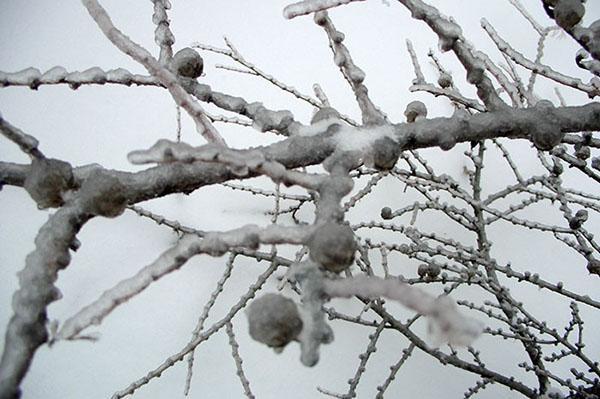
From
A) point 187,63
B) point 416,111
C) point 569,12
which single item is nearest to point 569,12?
point 569,12

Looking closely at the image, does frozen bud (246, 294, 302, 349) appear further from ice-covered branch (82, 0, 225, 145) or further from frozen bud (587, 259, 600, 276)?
frozen bud (587, 259, 600, 276)

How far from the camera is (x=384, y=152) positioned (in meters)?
0.25

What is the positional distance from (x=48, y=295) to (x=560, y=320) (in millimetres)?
660

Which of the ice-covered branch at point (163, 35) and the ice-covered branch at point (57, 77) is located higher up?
the ice-covered branch at point (163, 35)

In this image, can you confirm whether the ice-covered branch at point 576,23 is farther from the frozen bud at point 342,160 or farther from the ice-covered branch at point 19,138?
the ice-covered branch at point 19,138

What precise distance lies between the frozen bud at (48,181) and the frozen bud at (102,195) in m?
0.01

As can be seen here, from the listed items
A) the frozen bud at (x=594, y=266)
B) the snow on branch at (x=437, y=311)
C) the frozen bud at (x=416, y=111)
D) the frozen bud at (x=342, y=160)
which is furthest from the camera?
the frozen bud at (x=594, y=266)

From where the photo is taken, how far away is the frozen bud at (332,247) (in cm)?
18

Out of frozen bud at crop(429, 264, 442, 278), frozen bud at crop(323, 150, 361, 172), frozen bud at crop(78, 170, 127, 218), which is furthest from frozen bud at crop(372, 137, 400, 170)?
frozen bud at crop(429, 264, 442, 278)

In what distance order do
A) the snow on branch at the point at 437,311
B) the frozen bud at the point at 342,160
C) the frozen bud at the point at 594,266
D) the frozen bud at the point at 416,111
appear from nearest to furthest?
the snow on branch at the point at 437,311, the frozen bud at the point at 342,160, the frozen bud at the point at 416,111, the frozen bud at the point at 594,266

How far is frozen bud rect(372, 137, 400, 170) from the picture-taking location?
25cm

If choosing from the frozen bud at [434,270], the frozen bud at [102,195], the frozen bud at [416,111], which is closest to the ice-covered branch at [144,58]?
the frozen bud at [102,195]

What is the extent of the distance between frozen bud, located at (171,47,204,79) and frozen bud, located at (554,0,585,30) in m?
0.21

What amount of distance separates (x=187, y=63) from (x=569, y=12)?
22cm
